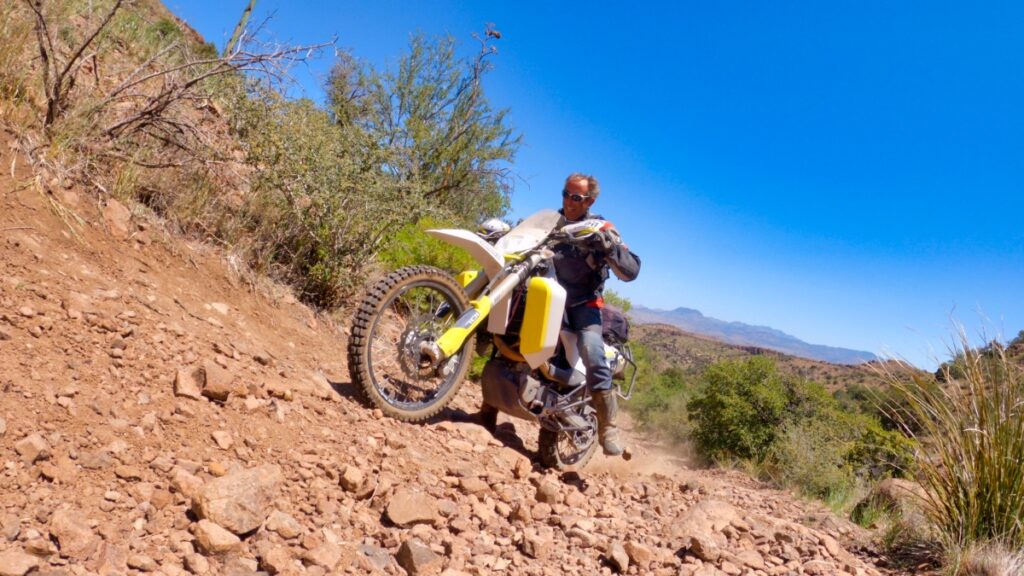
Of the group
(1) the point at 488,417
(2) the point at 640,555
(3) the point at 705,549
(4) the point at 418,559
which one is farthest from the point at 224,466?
(1) the point at 488,417

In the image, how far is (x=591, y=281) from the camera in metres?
4.21

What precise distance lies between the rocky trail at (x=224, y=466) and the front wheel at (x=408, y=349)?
15 centimetres

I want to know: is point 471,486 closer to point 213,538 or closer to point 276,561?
point 276,561

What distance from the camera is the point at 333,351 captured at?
488 cm

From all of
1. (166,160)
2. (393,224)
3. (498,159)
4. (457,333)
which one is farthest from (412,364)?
(498,159)

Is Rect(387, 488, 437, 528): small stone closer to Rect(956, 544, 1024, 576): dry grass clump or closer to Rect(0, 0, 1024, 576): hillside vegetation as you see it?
Rect(0, 0, 1024, 576): hillside vegetation

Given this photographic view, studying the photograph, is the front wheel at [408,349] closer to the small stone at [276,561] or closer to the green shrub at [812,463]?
the small stone at [276,561]

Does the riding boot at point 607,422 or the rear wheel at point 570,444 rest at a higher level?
the riding boot at point 607,422

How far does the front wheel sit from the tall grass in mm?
2710

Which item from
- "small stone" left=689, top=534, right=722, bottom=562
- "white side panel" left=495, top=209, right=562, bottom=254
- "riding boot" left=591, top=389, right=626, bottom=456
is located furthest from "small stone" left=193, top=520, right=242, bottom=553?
"riding boot" left=591, top=389, right=626, bottom=456

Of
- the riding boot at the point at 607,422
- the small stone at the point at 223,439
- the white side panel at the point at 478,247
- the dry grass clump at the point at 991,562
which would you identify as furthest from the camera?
the riding boot at the point at 607,422

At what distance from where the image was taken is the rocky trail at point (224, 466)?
203 centimetres

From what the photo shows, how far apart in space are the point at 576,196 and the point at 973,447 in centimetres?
272

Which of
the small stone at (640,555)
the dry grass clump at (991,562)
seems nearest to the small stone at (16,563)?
the small stone at (640,555)
